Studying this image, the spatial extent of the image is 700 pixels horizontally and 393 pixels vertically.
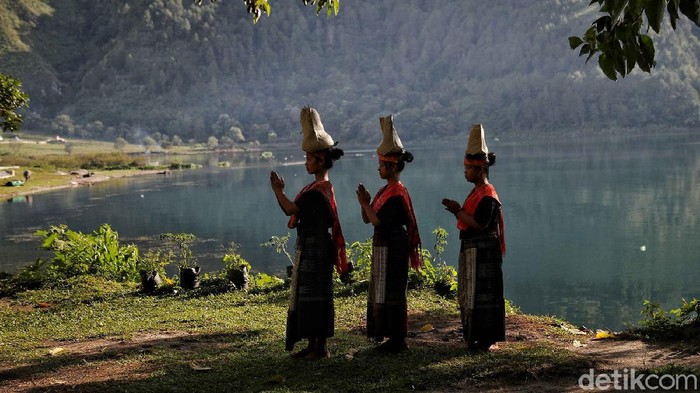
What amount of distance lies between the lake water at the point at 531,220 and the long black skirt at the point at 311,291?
12.6 metres

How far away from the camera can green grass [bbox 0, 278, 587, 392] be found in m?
5.79

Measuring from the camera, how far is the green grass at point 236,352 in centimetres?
579

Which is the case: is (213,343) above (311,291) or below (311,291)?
below

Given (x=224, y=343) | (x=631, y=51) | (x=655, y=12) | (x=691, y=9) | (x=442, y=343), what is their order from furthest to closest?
1. (x=224, y=343)
2. (x=442, y=343)
3. (x=631, y=51)
4. (x=691, y=9)
5. (x=655, y=12)

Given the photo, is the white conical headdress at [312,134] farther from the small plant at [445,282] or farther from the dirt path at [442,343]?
the small plant at [445,282]

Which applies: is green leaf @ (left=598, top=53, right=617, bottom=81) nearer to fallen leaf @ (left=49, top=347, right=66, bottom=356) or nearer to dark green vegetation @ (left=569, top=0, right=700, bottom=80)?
dark green vegetation @ (left=569, top=0, right=700, bottom=80)

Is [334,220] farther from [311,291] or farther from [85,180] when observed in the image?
[85,180]

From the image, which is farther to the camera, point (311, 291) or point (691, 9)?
point (311, 291)

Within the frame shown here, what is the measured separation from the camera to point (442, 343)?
7184 mm

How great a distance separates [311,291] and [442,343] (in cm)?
160

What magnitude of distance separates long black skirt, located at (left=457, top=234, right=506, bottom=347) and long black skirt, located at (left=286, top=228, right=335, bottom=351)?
4.18 ft

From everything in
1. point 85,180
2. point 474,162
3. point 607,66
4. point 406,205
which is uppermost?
point 607,66

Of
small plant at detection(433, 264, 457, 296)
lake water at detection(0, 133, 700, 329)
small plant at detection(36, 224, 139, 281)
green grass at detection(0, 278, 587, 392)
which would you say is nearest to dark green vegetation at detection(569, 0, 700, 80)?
green grass at detection(0, 278, 587, 392)

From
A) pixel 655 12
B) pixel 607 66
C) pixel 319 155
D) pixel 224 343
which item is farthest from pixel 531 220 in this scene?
pixel 655 12
